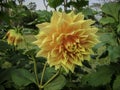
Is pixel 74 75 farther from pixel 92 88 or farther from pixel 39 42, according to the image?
pixel 39 42

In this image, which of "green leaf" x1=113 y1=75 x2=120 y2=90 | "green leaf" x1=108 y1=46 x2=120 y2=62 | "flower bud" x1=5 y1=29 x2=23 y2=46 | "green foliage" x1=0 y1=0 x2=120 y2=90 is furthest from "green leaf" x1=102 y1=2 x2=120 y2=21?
"flower bud" x1=5 y1=29 x2=23 y2=46

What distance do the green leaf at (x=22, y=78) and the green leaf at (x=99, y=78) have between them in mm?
207

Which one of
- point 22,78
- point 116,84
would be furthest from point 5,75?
point 116,84

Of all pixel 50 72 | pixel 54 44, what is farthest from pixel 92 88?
pixel 54 44

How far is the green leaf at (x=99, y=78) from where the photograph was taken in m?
1.31

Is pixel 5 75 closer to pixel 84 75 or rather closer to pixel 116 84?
pixel 84 75

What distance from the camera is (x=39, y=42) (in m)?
1.04

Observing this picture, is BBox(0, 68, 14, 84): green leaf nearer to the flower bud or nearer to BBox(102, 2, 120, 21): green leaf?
the flower bud

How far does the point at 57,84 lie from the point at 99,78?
21 centimetres

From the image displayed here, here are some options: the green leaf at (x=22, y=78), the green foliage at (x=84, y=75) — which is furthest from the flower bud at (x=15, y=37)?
the green leaf at (x=22, y=78)

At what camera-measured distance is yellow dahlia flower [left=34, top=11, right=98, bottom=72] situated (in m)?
1.02

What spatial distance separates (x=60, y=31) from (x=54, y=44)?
43 mm

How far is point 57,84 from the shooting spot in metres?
1.19

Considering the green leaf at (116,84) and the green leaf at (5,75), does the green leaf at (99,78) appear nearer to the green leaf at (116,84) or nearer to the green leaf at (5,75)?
the green leaf at (116,84)
